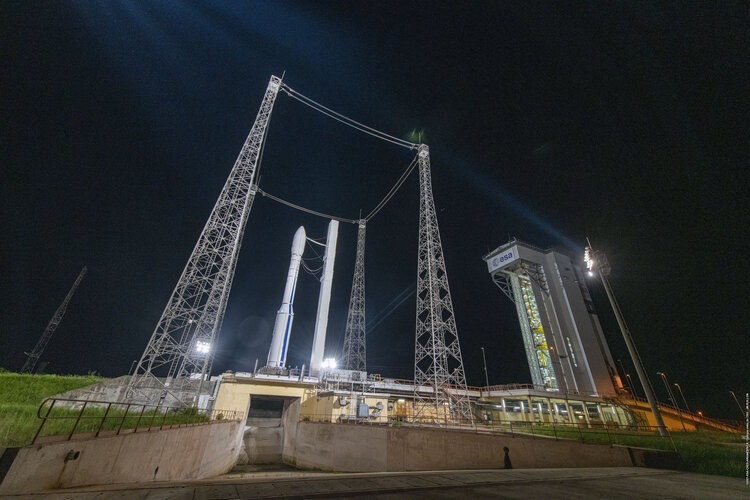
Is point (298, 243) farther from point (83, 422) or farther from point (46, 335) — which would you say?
point (46, 335)

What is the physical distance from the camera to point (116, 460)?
7.95 m

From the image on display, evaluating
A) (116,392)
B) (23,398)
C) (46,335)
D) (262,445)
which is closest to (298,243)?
(262,445)

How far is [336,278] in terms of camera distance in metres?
56.5

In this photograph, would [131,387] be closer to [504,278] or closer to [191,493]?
[191,493]

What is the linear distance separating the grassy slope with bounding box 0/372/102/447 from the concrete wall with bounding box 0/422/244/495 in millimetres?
607

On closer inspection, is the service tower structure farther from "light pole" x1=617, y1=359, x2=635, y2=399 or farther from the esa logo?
"light pole" x1=617, y1=359, x2=635, y2=399

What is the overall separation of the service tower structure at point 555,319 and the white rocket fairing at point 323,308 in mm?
27827

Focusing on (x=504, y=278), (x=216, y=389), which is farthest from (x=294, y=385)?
(x=504, y=278)

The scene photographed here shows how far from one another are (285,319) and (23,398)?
81.2 feet

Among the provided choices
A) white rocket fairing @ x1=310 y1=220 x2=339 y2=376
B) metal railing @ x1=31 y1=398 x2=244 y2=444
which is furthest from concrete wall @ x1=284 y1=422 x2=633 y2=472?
white rocket fairing @ x1=310 y1=220 x2=339 y2=376

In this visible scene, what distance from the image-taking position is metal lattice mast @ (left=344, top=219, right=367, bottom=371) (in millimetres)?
39156

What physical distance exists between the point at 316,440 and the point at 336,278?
3678 cm

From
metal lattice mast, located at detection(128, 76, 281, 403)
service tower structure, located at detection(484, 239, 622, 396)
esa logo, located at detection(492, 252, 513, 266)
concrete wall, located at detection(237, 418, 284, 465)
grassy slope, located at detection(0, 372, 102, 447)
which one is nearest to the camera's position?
grassy slope, located at detection(0, 372, 102, 447)

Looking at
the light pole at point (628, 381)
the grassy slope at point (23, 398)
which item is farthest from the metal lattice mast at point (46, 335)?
the light pole at point (628, 381)
